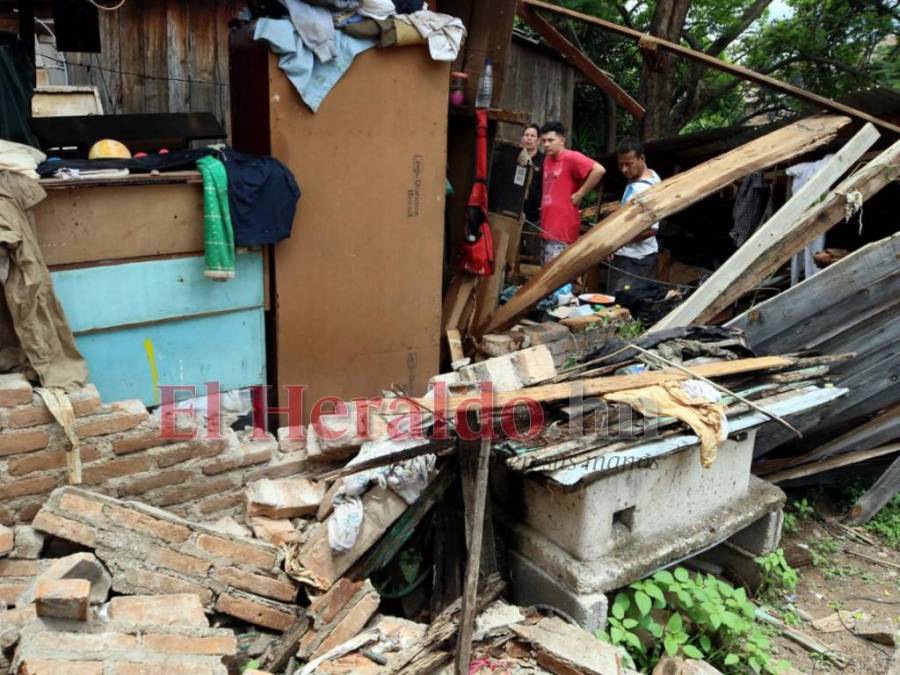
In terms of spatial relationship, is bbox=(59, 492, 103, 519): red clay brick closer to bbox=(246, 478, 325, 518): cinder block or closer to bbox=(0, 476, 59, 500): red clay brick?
bbox=(0, 476, 59, 500): red clay brick

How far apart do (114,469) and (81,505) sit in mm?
343

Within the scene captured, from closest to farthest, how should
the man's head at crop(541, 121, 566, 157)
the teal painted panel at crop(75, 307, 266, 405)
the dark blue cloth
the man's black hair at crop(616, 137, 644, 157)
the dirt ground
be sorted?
1. the dirt ground
2. the teal painted panel at crop(75, 307, 266, 405)
3. the dark blue cloth
4. the man's black hair at crop(616, 137, 644, 157)
5. the man's head at crop(541, 121, 566, 157)

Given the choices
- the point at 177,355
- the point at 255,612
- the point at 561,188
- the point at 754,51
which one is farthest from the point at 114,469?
the point at 754,51

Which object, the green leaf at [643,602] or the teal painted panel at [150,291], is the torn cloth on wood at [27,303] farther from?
the green leaf at [643,602]

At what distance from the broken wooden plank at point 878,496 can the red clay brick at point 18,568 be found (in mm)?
5217

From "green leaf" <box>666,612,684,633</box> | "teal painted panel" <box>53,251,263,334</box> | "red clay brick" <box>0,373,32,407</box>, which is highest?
"teal painted panel" <box>53,251,263,334</box>

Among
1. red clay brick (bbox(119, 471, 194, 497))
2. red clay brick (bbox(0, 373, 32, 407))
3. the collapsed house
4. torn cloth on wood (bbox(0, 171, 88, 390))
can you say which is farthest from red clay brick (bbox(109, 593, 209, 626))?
torn cloth on wood (bbox(0, 171, 88, 390))

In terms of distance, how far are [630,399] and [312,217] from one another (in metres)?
2.39

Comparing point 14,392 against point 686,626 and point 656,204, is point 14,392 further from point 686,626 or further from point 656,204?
point 656,204

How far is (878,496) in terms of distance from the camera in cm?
563

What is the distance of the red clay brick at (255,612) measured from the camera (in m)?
3.60

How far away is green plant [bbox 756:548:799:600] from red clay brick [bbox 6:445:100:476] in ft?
12.5

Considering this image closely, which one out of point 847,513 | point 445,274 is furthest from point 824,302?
point 445,274

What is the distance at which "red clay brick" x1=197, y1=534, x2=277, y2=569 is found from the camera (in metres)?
3.66
